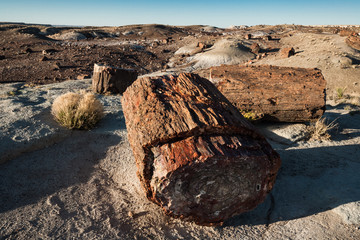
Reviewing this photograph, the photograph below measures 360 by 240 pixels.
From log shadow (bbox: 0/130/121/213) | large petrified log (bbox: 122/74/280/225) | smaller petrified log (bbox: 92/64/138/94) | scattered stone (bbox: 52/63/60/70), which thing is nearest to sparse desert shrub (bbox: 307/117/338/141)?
large petrified log (bbox: 122/74/280/225)

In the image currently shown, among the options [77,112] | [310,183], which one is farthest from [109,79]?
[310,183]

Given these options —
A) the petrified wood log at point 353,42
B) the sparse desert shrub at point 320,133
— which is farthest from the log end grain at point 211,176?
the petrified wood log at point 353,42

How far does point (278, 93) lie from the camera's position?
579 cm

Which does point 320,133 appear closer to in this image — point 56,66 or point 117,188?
point 117,188

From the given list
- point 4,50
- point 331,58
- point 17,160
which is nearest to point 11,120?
point 17,160

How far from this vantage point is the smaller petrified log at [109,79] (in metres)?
8.30

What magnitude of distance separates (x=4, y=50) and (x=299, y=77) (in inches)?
882

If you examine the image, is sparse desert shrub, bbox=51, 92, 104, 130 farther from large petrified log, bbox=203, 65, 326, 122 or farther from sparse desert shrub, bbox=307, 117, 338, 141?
sparse desert shrub, bbox=307, 117, 338, 141

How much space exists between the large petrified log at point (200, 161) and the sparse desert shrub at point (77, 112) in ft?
9.73

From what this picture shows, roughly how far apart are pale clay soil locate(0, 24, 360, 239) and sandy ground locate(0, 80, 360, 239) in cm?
1

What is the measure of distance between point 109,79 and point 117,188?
16.9 feet

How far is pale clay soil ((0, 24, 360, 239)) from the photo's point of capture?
10.0ft

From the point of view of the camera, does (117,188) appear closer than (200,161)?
No

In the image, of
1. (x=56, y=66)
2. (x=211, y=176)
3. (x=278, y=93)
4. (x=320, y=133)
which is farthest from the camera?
(x=56, y=66)
